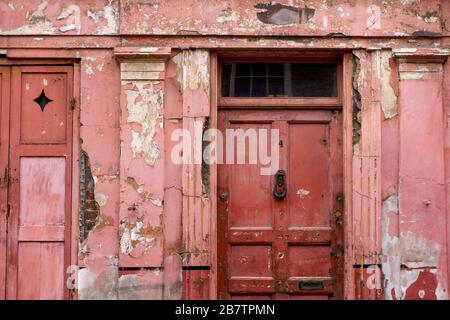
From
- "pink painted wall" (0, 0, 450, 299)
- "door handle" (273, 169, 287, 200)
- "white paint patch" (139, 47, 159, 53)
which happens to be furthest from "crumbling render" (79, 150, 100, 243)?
"door handle" (273, 169, 287, 200)

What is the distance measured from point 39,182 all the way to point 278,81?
92.7 inches

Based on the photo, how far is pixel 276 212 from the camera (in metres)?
7.05

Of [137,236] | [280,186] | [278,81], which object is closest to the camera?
[137,236]

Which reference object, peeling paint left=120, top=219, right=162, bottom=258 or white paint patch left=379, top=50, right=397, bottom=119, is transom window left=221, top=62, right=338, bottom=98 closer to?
white paint patch left=379, top=50, right=397, bottom=119

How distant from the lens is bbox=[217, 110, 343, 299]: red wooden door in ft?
23.1

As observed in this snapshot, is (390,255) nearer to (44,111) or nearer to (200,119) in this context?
(200,119)

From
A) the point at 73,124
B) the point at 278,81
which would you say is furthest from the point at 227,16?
the point at 73,124

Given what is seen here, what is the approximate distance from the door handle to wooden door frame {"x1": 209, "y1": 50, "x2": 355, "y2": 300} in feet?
1.77

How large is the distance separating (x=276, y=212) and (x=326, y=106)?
42.0 inches

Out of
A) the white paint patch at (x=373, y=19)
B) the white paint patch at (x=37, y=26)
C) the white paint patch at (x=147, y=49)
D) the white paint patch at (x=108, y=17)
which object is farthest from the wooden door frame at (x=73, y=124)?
the white paint patch at (x=373, y=19)

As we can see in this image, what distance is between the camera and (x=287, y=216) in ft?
23.1

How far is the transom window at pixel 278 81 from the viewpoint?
7141mm

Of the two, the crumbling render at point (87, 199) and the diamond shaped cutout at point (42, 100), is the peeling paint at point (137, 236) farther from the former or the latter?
the diamond shaped cutout at point (42, 100)

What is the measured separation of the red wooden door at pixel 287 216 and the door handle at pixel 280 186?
4 cm
